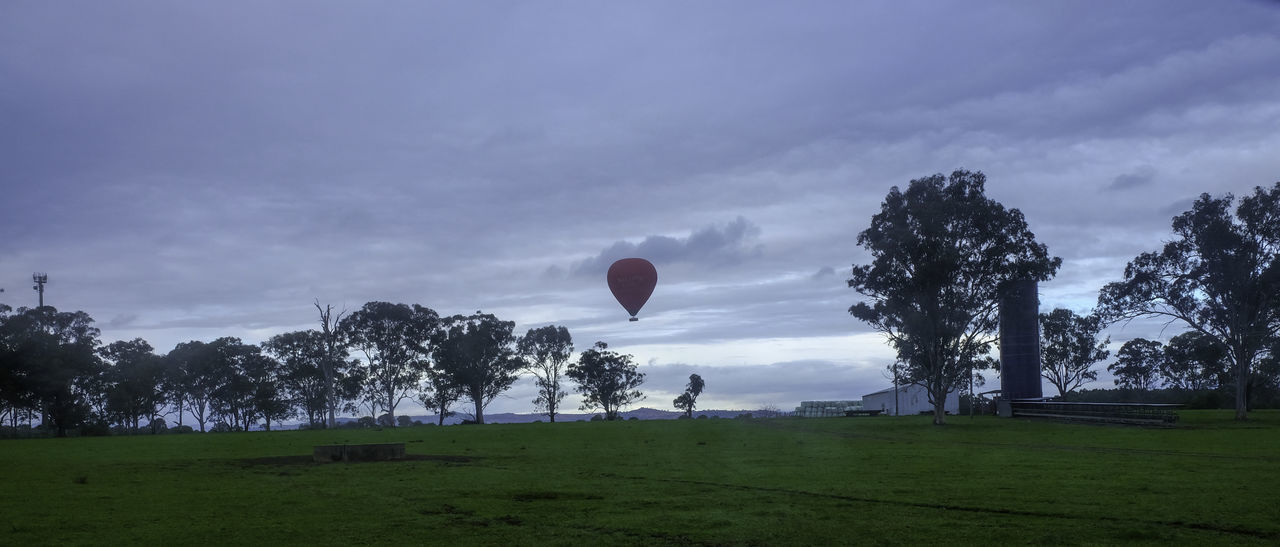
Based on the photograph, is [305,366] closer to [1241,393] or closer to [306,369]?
[306,369]

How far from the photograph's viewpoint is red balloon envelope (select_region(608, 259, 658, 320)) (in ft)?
A: 134

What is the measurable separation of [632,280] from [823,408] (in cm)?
4540

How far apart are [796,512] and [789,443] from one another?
59.8 feet

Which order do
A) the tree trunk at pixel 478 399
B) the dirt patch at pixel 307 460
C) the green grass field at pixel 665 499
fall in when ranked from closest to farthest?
the green grass field at pixel 665 499
the dirt patch at pixel 307 460
the tree trunk at pixel 478 399

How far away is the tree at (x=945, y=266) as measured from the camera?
167ft

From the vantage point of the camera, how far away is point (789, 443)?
96.3ft

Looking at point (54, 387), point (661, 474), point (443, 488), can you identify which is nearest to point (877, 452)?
point (661, 474)

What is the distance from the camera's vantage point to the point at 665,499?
13.0m

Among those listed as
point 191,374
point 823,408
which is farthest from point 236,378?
point 823,408

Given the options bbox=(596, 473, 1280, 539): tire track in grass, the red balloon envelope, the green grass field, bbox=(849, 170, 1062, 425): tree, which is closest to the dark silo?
bbox=(849, 170, 1062, 425): tree

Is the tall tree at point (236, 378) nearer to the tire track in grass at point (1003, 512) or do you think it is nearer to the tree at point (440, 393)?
the tree at point (440, 393)

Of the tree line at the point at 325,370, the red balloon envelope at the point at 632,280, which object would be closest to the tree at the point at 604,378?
the tree line at the point at 325,370

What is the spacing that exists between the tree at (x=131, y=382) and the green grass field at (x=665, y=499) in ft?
217

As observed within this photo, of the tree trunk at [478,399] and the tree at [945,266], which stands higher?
the tree at [945,266]
